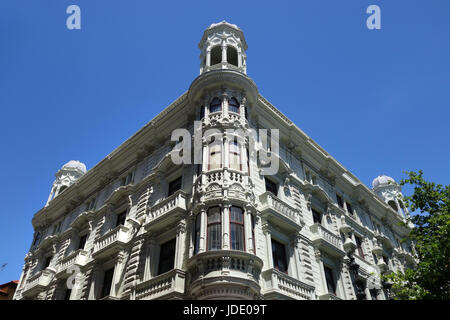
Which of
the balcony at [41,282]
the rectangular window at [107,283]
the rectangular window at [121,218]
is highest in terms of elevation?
the rectangular window at [121,218]

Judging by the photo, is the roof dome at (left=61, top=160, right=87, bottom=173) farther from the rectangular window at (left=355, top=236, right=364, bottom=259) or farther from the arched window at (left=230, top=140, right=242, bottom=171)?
the rectangular window at (left=355, top=236, right=364, bottom=259)

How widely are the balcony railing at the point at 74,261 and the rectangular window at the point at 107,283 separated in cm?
278

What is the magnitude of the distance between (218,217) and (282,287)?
502cm

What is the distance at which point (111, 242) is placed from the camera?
23.4 m

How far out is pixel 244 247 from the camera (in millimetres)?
17172

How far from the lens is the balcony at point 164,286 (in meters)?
16.9

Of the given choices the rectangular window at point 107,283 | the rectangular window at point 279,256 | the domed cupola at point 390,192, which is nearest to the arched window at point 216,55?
the rectangular window at point 279,256

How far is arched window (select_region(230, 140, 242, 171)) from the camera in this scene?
20234 millimetres

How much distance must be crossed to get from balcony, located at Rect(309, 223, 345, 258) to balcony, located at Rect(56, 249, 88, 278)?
17.1 metres

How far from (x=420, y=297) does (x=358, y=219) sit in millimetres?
14004

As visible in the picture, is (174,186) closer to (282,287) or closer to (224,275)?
(224,275)

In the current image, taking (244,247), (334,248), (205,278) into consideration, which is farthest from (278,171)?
(205,278)

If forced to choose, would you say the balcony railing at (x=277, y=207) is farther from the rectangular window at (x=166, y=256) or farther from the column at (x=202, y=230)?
the rectangular window at (x=166, y=256)

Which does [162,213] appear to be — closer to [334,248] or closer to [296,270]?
[296,270]
